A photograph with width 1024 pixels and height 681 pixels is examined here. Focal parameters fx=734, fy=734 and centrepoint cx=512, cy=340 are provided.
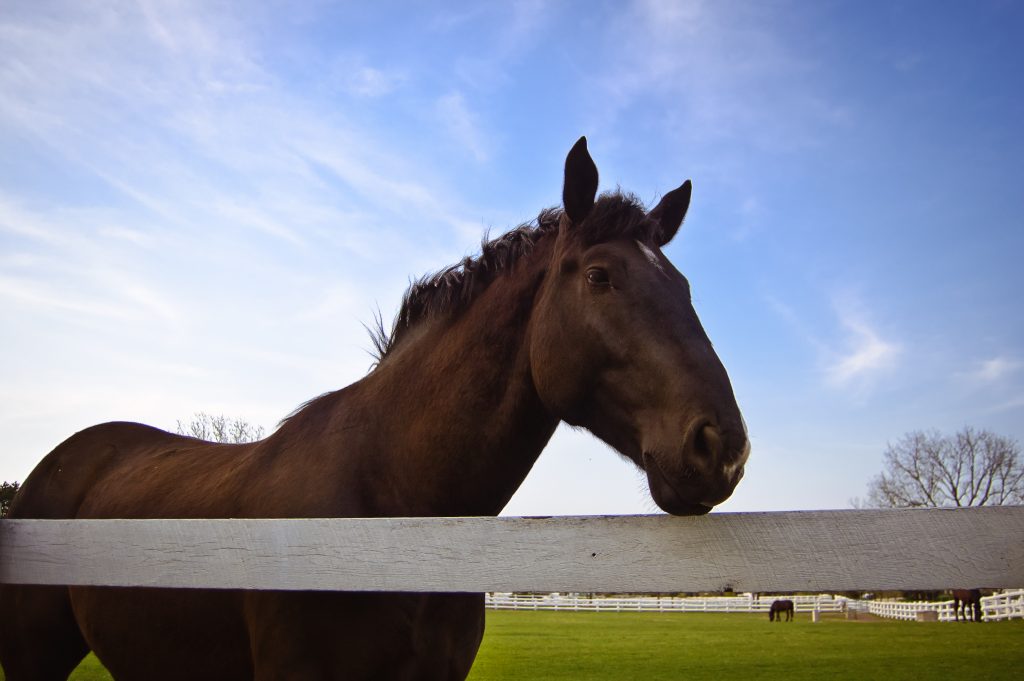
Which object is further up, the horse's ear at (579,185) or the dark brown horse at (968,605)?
the horse's ear at (579,185)

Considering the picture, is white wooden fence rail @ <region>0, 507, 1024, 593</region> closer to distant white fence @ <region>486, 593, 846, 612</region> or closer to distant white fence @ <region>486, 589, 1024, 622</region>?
distant white fence @ <region>486, 589, 1024, 622</region>

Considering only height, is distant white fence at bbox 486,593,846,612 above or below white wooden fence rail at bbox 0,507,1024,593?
below

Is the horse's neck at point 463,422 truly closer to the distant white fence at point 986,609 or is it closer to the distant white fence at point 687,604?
the distant white fence at point 986,609

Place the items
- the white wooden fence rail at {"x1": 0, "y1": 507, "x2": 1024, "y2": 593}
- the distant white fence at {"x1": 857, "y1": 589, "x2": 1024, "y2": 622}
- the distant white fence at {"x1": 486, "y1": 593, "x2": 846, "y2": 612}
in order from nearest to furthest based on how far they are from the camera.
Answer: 1. the white wooden fence rail at {"x1": 0, "y1": 507, "x2": 1024, "y2": 593}
2. the distant white fence at {"x1": 857, "y1": 589, "x2": 1024, "y2": 622}
3. the distant white fence at {"x1": 486, "y1": 593, "x2": 846, "y2": 612}

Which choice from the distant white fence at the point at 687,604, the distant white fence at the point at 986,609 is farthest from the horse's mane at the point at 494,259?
the distant white fence at the point at 687,604

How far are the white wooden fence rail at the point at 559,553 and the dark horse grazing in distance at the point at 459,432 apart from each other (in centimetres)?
29

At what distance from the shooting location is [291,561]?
2189mm

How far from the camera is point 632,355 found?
8.29 feet

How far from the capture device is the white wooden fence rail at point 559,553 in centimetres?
169

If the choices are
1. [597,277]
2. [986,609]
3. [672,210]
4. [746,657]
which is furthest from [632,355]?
[986,609]

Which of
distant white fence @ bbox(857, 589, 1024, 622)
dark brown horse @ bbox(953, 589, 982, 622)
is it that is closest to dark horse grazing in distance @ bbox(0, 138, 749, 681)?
distant white fence @ bbox(857, 589, 1024, 622)

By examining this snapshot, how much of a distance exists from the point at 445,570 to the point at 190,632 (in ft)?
6.06

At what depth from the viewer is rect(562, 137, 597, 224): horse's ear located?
2953mm

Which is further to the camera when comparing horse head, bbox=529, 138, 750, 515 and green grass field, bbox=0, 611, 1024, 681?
green grass field, bbox=0, 611, 1024, 681
